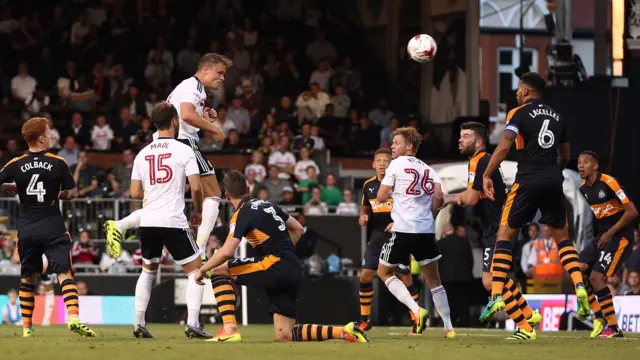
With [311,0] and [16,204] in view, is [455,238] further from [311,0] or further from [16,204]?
[311,0]

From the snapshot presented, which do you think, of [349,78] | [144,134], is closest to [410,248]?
[144,134]

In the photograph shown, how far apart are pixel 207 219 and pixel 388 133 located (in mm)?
16301

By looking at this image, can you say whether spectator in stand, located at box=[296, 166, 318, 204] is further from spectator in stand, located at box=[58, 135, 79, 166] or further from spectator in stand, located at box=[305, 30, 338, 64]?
spectator in stand, located at box=[305, 30, 338, 64]

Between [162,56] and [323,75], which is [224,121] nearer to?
[162,56]

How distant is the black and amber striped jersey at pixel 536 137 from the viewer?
1291 centimetres

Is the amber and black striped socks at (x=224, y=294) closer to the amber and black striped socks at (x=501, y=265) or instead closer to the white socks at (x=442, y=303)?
the amber and black striped socks at (x=501, y=265)

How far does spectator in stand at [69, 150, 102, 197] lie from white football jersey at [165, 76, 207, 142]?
13.0m

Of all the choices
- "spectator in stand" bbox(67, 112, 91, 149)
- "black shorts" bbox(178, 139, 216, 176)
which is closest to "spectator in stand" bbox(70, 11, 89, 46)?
"spectator in stand" bbox(67, 112, 91, 149)

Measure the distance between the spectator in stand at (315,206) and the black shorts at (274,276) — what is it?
12699mm

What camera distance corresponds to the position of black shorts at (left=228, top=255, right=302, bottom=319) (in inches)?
460

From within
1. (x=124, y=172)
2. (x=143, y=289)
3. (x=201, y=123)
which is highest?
(x=201, y=123)

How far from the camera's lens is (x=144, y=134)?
2822 cm

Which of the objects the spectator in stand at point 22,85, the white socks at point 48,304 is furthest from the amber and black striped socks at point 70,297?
the spectator in stand at point 22,85

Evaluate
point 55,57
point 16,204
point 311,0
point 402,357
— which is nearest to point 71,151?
point 16,204
